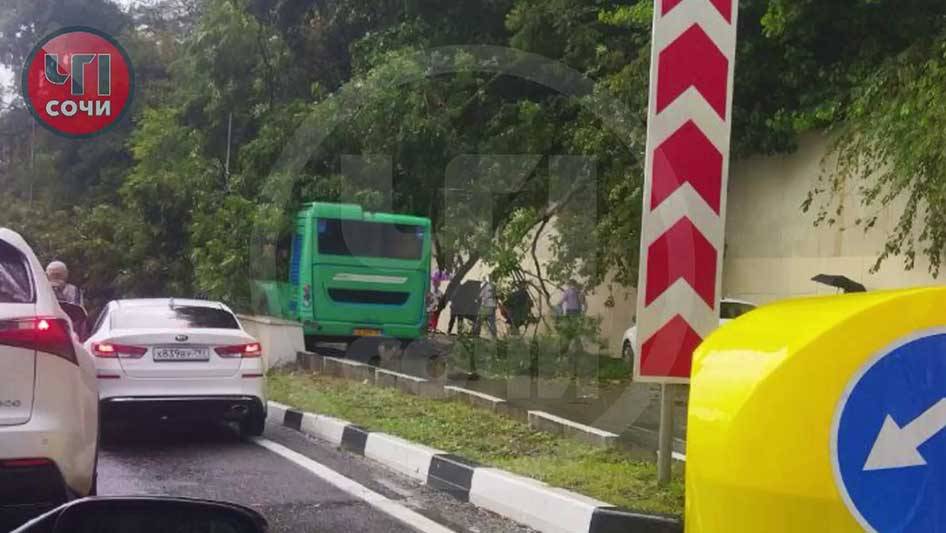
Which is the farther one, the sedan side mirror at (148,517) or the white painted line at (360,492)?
the white painted line at (360,492)

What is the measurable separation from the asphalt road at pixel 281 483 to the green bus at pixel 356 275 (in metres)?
7.76

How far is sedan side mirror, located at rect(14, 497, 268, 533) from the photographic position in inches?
77.3

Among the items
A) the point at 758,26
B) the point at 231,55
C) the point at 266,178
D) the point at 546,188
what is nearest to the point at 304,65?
the point at 231,55

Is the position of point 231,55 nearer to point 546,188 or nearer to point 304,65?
point 304,65

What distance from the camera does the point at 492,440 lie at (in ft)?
25.2

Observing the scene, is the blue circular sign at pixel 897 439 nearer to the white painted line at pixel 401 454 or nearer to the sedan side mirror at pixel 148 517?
the sedan side mirror at pixel 148 517

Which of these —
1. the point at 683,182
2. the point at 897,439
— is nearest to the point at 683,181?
the point at 683,182

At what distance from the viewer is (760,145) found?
44.2ft

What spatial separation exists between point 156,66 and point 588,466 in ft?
85.3

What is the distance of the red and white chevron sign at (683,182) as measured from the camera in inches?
193

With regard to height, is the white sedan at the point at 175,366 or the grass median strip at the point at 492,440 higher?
the white sedan at the point at 175,366

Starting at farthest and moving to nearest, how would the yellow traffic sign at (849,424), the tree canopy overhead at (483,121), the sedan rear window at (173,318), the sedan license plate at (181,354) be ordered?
the tree canopy overhead at (483,121)
the sedan rear window at (173,318)
the sedan license plate at (181,354)
the yellow traffic sign at (849,424)

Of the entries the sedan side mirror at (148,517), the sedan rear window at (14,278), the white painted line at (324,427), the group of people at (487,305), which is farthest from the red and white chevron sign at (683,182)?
the group of people at (487,305)

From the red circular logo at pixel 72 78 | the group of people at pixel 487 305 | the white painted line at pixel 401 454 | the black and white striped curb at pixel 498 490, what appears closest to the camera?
the black and white striped curb at pixel 498 490
